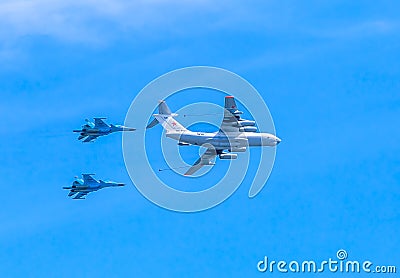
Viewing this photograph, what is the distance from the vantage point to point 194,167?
423ft

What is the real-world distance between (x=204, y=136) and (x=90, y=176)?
706 inches

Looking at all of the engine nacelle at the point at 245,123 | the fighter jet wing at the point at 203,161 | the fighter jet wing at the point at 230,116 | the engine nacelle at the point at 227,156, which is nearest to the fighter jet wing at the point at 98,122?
the fighter jet wing at the point at 203,161

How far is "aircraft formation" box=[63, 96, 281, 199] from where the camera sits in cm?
12206

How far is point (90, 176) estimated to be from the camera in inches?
5044

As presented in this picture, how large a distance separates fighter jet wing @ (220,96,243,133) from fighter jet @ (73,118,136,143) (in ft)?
44.8

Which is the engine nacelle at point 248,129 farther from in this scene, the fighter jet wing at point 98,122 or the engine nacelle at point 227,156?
the fighter jet wing at point 98,122

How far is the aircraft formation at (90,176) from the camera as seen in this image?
4936 inches

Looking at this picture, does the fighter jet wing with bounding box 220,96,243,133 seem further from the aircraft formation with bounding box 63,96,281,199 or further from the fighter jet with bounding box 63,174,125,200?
the fighter jet with bounding box 63,174,125,200

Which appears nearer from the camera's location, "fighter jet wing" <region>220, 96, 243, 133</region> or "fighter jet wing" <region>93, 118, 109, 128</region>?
"fighter jet wing" <region>220, 96, 243, 133</region>

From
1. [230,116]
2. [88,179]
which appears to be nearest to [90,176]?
[88,179]

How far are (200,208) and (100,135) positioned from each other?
23277mm

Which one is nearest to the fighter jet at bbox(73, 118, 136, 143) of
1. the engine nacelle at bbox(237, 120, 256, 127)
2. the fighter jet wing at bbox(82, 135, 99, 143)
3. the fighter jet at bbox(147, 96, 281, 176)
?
the fighter jet wing at bbox(82, 135, 99, 143)

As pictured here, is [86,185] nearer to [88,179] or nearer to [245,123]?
[88,179]

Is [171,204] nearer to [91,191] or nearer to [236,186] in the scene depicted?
[236,186]
